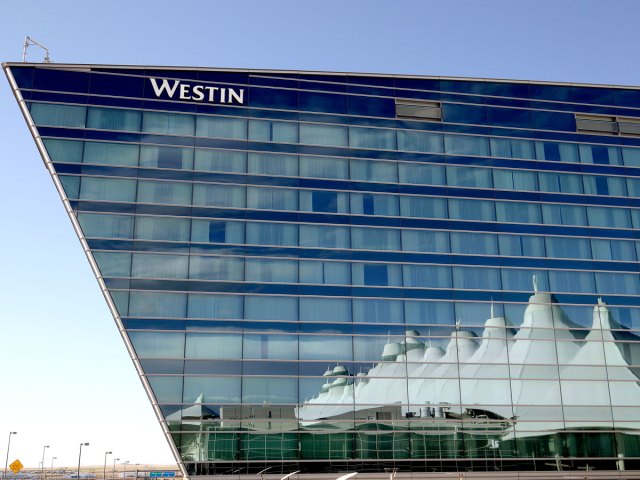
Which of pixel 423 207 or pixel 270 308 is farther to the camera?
A: pixel 423 207

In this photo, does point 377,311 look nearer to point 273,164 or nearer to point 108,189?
point 273,164

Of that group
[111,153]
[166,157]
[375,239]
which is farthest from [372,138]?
[111,153]

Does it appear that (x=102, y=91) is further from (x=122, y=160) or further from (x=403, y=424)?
(x=403, y=424)

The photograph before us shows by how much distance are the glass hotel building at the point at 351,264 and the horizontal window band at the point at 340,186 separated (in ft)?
0.47

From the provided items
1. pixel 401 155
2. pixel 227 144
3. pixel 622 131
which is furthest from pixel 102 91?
pixel 622 131

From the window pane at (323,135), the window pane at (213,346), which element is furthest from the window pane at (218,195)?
the window pane at (213,346)

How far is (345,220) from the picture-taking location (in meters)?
49.2

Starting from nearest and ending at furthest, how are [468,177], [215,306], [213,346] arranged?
[213,346], [215,306], [468,177]

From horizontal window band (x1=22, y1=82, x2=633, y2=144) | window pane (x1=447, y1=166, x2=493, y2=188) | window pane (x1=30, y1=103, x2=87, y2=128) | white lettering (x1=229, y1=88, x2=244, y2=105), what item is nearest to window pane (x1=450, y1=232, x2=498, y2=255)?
window pane (x1=447, y1=166, x2=493, y2=188)

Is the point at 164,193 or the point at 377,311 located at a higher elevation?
the point at 164,193

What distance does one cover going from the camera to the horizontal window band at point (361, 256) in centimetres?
4597

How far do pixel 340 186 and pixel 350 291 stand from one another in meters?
7.33

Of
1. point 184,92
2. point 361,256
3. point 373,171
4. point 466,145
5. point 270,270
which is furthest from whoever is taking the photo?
point 466,145

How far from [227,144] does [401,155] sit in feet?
39.2
